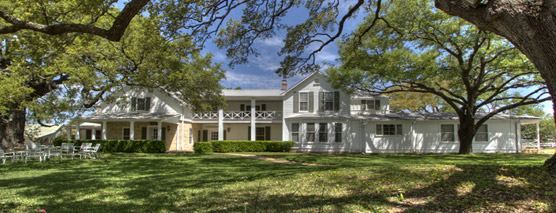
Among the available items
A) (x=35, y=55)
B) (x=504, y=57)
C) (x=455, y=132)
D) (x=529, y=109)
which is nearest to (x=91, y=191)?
(x=35, y=55)

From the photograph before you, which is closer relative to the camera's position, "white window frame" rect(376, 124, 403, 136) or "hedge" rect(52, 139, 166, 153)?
"hedge" rect(52, 139, 166, 153)

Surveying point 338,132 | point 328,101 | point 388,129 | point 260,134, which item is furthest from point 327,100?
point 260,134

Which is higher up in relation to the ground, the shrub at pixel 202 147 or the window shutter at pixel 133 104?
the window shutter at pixel 133 104

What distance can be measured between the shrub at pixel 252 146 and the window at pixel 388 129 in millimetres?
6864

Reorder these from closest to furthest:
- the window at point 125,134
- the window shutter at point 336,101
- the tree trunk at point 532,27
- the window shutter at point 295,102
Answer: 1. the tree trunk at point 532,27
2. the window shutter at point 336,101
3. the window shutter at point 295,102
4. the window at point 125,134

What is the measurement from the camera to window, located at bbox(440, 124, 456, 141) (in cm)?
2327

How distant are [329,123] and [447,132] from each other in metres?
9.25

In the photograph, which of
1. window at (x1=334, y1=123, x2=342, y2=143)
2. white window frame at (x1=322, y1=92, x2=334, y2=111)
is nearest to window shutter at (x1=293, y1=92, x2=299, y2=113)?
white window frame at (x1=322, y1=92, x2=334, y2=111)

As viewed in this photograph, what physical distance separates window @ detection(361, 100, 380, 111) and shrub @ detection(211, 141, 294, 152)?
22.8 ft

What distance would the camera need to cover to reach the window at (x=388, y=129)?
23203mm

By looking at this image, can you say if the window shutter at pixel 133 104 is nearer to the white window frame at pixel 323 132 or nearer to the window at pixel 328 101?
the white window frame at pixel 323 132

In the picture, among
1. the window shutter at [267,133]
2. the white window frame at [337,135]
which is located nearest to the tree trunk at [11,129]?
the window shutter at [267,133]

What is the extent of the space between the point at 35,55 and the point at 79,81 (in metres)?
8.26

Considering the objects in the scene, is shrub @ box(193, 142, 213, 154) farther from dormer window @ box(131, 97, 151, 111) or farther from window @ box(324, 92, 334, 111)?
window @ box(324, 92, 334, 111)
